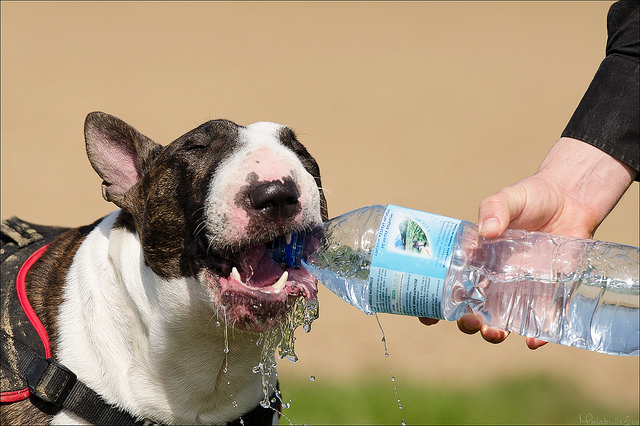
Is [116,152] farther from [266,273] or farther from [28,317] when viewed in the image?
[266,273]

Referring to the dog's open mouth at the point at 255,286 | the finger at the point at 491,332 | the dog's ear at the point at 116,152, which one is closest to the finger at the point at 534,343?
the finger at the point at 491,332

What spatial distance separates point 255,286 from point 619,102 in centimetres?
153

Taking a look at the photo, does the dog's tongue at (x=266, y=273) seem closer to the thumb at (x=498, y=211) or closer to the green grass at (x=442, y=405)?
the thumb at (x=498, y=211)

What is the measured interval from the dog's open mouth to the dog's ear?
0.79 m

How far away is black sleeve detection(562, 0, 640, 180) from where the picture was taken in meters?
3.04

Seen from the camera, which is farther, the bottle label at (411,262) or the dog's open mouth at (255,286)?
the dog's open mouth at (255,286)

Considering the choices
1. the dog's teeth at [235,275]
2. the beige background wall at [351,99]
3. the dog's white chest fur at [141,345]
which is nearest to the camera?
the dog's teeth at [235,275]

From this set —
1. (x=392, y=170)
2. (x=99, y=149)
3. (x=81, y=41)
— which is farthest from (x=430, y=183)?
(x=81, y=41)

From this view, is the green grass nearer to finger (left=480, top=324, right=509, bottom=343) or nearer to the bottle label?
finger (left=480, top=324, right=509, bottom=343)

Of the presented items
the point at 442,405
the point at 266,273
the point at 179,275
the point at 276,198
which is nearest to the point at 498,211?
the point at 276,198

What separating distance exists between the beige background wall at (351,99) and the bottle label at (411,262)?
13.0 feet

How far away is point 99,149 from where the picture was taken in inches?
142

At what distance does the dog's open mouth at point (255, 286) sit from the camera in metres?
2.85

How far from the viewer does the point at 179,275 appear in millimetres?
3123
